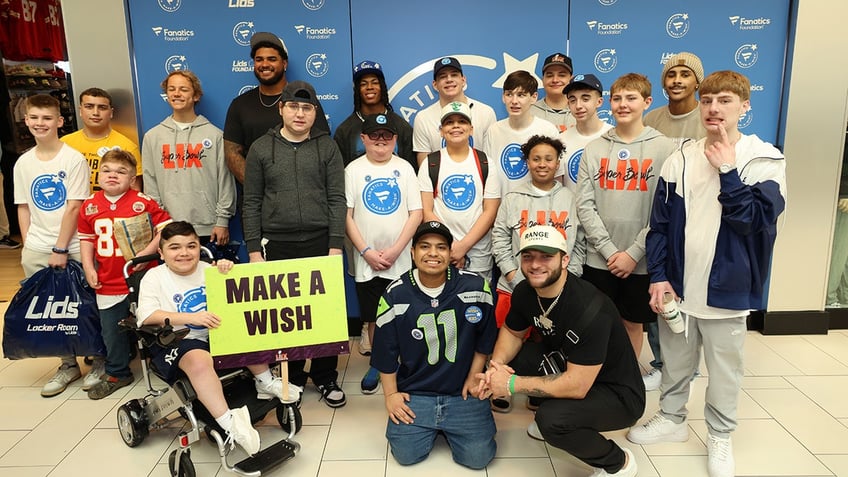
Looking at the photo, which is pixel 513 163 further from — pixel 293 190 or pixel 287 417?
pixel 287 417

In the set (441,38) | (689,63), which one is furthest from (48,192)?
(689,63)

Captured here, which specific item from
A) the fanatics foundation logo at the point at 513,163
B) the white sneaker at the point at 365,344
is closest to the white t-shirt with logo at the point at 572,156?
the fanatics foundation logo at the point at 513,163

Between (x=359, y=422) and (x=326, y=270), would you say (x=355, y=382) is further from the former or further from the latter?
(x=326, y=270)

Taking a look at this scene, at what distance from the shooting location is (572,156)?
3.44 metres

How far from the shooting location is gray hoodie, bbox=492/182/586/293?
10.5 ft

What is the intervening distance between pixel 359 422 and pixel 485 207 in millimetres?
1440

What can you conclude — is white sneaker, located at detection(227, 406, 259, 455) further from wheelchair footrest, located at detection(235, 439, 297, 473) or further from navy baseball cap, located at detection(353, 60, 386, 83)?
navy baseball cap, located at detection(353, 60, 386, 83)

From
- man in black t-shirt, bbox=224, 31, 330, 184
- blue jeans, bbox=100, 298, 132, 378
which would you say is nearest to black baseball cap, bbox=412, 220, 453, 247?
man in black t-shirt, bbox=224, 31, 330, 184

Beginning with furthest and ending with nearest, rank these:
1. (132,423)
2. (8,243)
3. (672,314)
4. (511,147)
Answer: (8,243) < (511,147) < (132,423) < (672,314)

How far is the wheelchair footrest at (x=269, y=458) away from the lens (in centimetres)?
267

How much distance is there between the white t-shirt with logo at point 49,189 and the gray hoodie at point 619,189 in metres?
3.08

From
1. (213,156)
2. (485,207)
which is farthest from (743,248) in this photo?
(213,156)

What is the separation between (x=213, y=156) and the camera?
3883mm

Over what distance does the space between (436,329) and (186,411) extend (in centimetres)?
125
